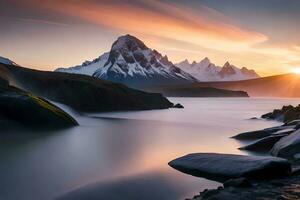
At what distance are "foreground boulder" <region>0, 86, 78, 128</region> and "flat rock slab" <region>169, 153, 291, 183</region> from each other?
1069 inches

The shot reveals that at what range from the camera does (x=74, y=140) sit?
3972cm

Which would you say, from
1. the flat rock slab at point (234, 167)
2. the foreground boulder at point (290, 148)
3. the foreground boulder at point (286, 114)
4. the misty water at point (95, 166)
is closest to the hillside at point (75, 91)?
the foreground boulder at point (286, 114)

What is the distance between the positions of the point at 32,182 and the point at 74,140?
61.1 feet

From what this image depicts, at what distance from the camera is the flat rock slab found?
65.3 feet

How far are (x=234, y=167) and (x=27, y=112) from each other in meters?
32.3

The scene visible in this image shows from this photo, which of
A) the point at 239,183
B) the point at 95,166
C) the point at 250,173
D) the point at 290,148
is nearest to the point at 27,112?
the point at 95,166

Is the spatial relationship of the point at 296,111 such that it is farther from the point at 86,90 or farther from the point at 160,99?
the point at 160,99

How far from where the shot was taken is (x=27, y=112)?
154ft

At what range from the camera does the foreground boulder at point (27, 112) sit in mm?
45750

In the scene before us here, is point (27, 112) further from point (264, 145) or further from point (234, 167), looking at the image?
point (234, 167)

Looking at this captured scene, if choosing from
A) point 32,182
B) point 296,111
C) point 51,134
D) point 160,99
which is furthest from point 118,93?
point 32,182

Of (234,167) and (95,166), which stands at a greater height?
(95,166)

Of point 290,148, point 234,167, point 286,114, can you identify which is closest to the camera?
point 234,167

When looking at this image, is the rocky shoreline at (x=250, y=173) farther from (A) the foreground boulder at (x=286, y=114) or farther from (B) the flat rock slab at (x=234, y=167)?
(A) the foreground boulder at (x=286, y=114)
